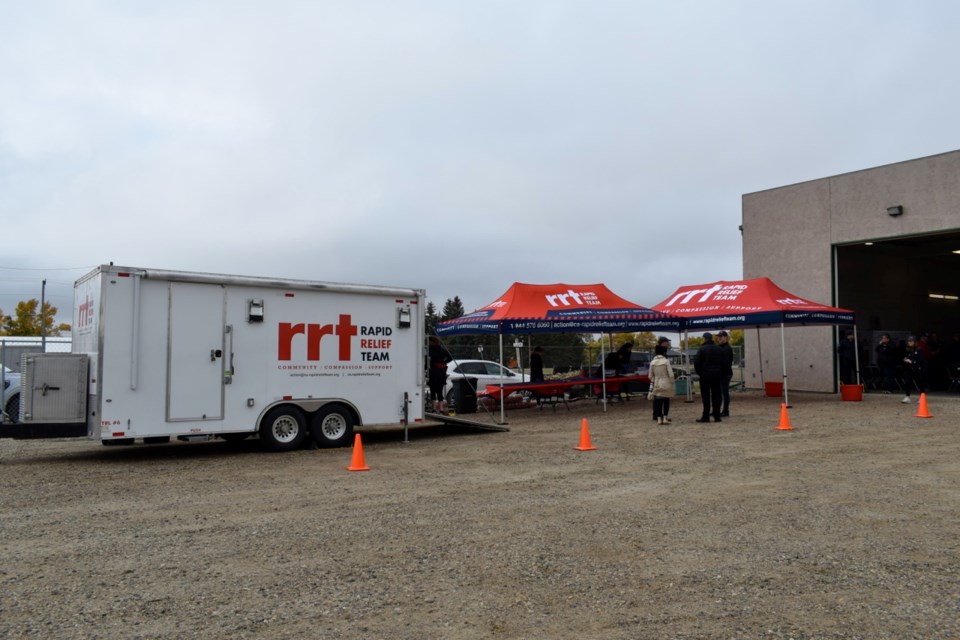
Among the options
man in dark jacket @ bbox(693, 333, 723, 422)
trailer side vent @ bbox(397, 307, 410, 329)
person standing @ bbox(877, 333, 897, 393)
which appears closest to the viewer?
trailer side vent @ bbox(397, 307, 410, 329)

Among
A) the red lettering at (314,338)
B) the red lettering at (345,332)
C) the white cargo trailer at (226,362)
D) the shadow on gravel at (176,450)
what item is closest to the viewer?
the white cargo trailer at (226,362)

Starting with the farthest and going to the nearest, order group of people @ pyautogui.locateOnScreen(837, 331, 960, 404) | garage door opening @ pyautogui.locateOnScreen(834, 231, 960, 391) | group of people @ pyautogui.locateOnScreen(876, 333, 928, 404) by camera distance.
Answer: garage door opening @ pyautogui.locateOnScreen(834, 231, 960, 391) → group of people @ pyautogui.locateOnScreen(837, 331, 960, 404) → group of people @ pyautogui.locateOnScreen(876, 333, 928, 404)

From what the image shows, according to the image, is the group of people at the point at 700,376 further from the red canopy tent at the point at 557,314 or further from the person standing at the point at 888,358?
the person standing at the point at 888,358

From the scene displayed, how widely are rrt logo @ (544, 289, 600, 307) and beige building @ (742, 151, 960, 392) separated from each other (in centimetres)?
830

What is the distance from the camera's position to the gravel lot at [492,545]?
172 inches

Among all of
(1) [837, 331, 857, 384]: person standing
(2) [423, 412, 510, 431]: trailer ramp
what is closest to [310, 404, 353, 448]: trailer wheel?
(2) [423, 412, 510, 431]: trailer ramp

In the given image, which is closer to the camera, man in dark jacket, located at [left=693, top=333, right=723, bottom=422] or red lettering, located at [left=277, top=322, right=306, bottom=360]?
red lettering, located at [left=277, top=322, right=306, bottom=360]

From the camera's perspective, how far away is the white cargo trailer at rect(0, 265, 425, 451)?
34.0 ft

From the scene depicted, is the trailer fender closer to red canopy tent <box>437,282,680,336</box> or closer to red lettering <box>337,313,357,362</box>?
red lettering <box>337,313,357,362</box>

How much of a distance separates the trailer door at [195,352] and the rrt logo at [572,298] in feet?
27.4

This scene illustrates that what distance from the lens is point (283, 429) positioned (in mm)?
11805

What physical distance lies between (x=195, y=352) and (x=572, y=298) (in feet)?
30.6

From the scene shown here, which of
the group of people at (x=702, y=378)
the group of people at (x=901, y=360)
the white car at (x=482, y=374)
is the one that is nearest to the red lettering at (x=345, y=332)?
the group of people at (x=702, y=378)

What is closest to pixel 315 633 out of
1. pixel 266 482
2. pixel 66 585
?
pixel 66 585
